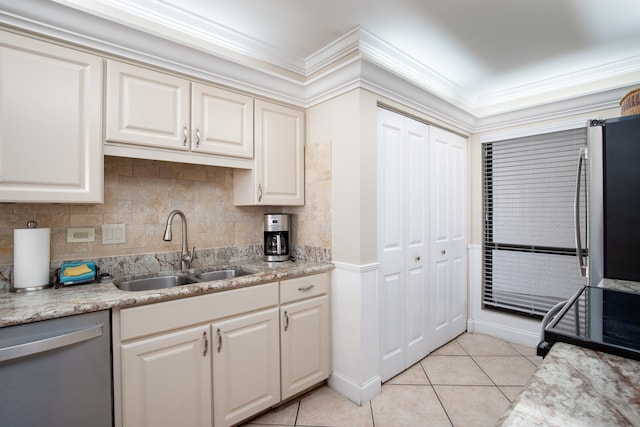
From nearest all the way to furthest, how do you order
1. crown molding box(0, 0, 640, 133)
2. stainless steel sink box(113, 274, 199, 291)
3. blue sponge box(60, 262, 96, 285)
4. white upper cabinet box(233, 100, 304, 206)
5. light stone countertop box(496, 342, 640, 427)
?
light stone countertop box(496, 342, 640, 427)
crown molding box(0, 0, 640, 133)
blue sponge box(60, 262, 96, 285)
stainless steel sink box(113, 274, 199, 291)
white upper cabinet box(233, 100, 304, 206)

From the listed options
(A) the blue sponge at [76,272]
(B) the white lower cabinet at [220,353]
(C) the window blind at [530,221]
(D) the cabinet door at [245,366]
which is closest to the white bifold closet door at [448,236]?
(C) the window blind at [530,221]

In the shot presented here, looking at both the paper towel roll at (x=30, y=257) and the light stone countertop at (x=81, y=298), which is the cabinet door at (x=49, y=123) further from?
the light stone countertop at (x=81, y=298)

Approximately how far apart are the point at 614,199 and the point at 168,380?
7.63ft

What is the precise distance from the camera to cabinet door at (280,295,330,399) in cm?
200

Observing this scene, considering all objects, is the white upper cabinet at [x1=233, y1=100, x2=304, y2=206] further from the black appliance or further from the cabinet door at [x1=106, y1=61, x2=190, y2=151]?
the black appliance

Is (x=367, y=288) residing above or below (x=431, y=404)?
above

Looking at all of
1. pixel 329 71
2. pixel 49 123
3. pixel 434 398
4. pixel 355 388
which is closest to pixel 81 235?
pixel 49 123

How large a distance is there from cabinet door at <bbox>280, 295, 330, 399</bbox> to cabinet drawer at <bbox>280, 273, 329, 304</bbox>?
43mm

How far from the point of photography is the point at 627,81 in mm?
2451

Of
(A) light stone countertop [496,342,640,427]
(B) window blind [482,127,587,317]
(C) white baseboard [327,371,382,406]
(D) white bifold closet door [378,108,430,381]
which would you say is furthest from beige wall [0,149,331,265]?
(B) window blind [482,127,587,317]

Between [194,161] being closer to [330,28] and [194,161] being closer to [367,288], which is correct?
[330,28]

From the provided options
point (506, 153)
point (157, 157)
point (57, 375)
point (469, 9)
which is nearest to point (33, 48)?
point (157, 157)

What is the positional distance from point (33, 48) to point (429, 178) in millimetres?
2656

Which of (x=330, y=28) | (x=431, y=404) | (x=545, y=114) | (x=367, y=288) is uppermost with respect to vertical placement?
(x=330, y=28)
